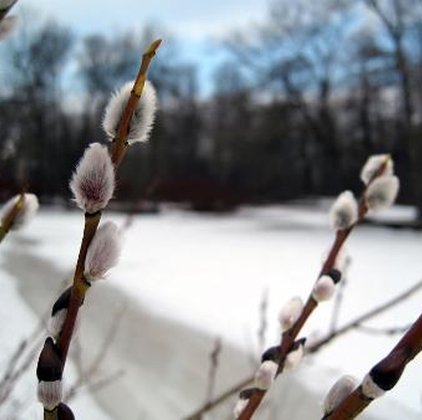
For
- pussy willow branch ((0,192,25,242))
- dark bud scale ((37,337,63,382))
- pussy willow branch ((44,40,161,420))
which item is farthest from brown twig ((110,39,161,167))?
pussy willow branch ((0,192,25,242))

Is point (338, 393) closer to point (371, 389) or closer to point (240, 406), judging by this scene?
point (371, 389)

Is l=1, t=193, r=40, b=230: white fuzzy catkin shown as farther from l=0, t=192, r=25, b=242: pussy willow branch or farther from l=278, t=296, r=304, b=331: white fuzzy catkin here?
l=278, t=296, r=304, b=331: white fuzzy catkin

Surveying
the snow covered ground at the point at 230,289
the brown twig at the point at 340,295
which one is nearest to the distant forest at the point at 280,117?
the snow covered ground at the point at 230,289

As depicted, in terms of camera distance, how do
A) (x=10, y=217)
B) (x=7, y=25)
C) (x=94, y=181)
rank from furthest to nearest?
(x=10, y=217), (x=7, y=25), (x=94, y=181)

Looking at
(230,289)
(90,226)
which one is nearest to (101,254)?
(90,226)

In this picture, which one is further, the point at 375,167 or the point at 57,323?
the point at 375,167

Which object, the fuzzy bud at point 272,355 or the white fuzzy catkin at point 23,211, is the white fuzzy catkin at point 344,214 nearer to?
the fuzzy bud at point 272,355

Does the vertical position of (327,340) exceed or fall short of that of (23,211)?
it falls short
